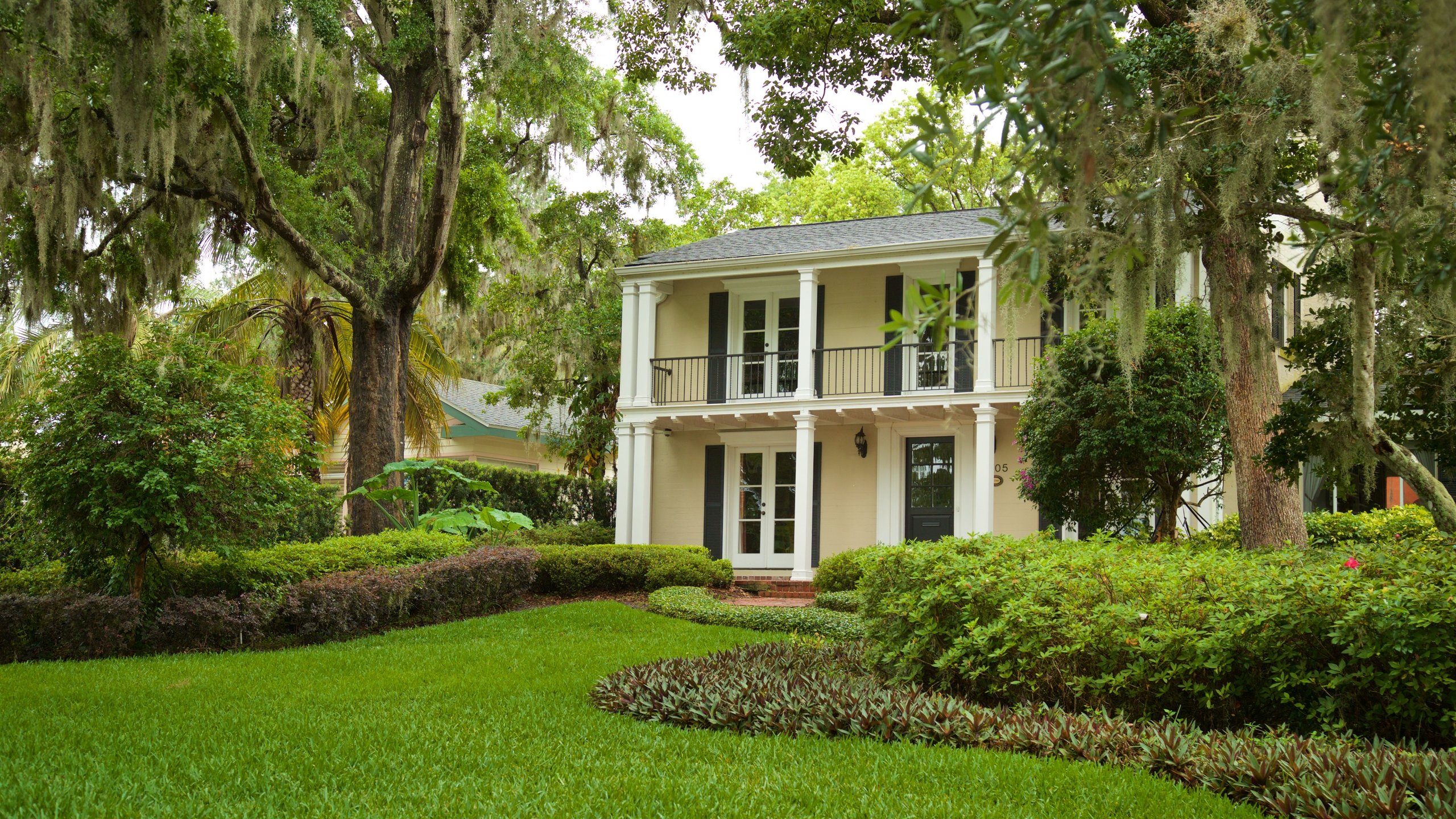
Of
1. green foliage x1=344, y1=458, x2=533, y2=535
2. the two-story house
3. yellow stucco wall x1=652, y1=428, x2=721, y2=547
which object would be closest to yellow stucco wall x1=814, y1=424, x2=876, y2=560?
the two-story house

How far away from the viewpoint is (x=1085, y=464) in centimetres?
1083

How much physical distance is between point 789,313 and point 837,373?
4.52ft

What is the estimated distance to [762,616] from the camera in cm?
1055

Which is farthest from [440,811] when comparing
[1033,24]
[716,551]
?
[716,551]

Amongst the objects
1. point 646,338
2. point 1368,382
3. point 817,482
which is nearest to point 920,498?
point 817,482

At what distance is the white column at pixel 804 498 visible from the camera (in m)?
15.1

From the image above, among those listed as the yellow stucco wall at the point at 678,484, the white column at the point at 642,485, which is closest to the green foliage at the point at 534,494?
the yellow stucco wall at the point at 678,484

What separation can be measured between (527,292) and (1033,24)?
1973 cm

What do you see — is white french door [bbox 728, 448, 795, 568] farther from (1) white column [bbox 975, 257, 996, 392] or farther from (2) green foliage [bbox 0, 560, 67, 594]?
(2) green foliage [bbox 0, 560, 67, 594]

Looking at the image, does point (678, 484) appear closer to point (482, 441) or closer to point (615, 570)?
point (615, 570)

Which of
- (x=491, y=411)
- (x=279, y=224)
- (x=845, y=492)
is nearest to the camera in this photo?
(x=279, y=224)

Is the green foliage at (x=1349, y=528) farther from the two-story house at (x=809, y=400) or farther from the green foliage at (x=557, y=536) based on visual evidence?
the green foliage at (x=557, y=536)

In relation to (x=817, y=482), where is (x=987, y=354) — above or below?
above

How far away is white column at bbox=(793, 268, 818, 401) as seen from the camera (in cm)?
1557
